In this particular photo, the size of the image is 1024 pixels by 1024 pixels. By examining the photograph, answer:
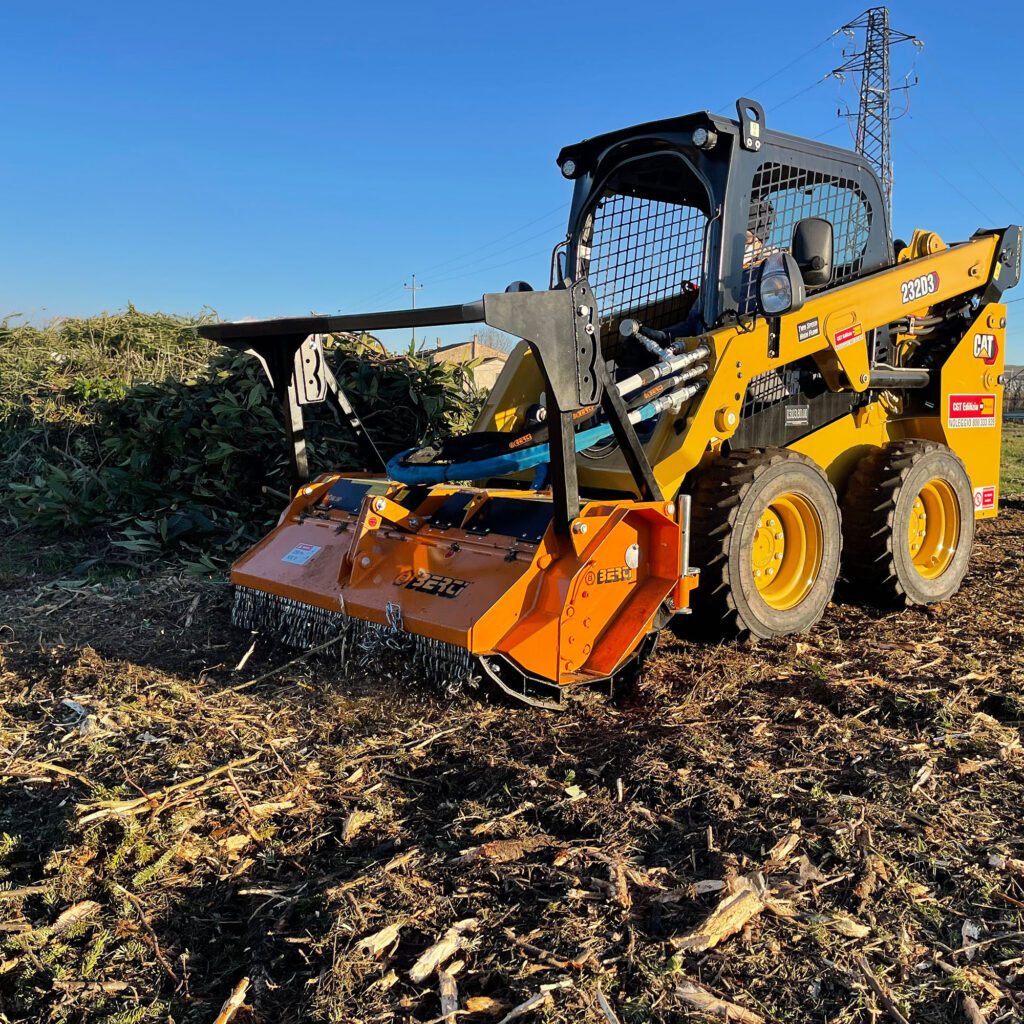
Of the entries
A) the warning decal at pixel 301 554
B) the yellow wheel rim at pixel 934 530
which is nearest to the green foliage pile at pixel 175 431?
the warning decal at pixel 301 554

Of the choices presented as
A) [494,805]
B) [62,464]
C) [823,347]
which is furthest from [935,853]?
[62,464]

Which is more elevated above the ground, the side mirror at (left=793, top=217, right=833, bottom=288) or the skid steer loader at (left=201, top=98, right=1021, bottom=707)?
the side mirror at (left=793, top=217, right=833, bottom=288)

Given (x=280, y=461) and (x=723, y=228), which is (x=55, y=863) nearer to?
(x=723, y=228)

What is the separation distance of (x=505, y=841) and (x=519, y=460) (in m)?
1.83

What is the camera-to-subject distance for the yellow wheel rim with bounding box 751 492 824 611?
4.77m

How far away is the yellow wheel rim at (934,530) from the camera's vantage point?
5.86 m

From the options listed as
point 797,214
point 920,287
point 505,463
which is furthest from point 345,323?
point 920,287

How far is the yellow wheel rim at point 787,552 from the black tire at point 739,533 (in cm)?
3

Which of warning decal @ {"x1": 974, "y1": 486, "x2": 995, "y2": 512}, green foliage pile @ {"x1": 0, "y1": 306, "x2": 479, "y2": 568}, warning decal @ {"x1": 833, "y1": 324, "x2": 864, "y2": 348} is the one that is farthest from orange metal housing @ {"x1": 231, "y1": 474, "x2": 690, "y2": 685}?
warning decal @ {"x1": 974, "y1": 486, "x2": 995, "y2": 512}

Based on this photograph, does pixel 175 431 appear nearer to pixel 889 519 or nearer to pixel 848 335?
pixel 848 335

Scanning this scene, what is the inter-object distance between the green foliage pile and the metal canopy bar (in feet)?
5.91

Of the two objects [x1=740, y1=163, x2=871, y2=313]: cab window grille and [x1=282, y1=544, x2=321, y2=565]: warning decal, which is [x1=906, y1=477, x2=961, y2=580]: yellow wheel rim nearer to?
[x1=740, y1=163, x2=871, y2=313]: cab window grille

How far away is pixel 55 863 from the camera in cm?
263

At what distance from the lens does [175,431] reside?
7.27 metres
